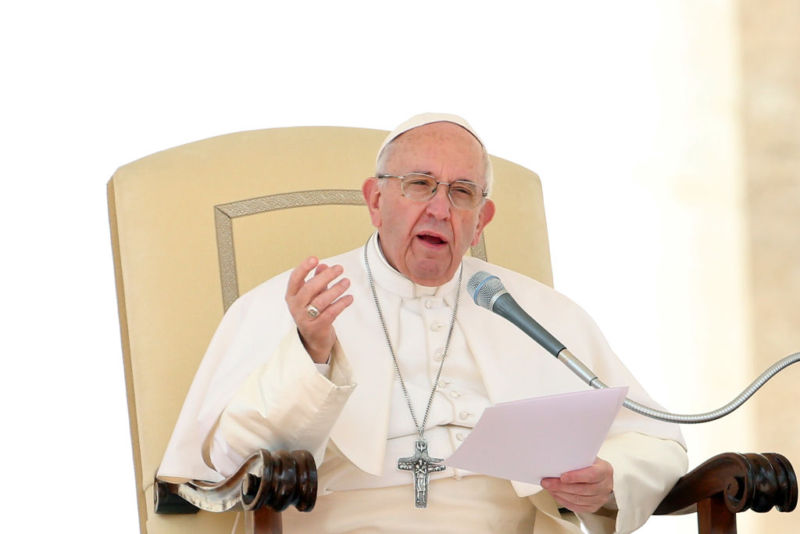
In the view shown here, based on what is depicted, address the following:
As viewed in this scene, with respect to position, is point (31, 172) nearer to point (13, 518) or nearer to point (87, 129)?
point (87, 129)

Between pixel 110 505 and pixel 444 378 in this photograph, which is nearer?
pixel 444 378

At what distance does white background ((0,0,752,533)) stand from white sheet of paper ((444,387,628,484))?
207cm

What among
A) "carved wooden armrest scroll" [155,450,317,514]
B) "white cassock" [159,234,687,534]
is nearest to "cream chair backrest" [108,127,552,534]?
"white cassock" [159,234,687,534]

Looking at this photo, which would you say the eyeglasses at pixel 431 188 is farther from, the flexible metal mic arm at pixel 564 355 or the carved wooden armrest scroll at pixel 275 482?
the carved wooden armrest scroll at pixel 275 482

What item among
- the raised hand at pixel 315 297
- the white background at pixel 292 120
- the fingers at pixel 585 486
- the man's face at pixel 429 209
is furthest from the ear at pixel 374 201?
the white background at pixel 292 120

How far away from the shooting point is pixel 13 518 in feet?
13.1

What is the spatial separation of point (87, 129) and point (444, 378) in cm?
179

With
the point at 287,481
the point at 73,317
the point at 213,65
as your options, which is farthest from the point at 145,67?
the point at 287,481

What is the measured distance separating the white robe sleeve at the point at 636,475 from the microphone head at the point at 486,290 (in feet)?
2.03

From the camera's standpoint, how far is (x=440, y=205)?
311 centimetres

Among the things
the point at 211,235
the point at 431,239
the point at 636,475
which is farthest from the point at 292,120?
the point at 636,475

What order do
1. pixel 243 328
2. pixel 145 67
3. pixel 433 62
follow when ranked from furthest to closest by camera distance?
1. pixel 433 62
2. pixel 145 67
3. pixel 243 328

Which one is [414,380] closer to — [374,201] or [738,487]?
[374,201]

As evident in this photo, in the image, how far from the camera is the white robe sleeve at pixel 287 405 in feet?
8.44
